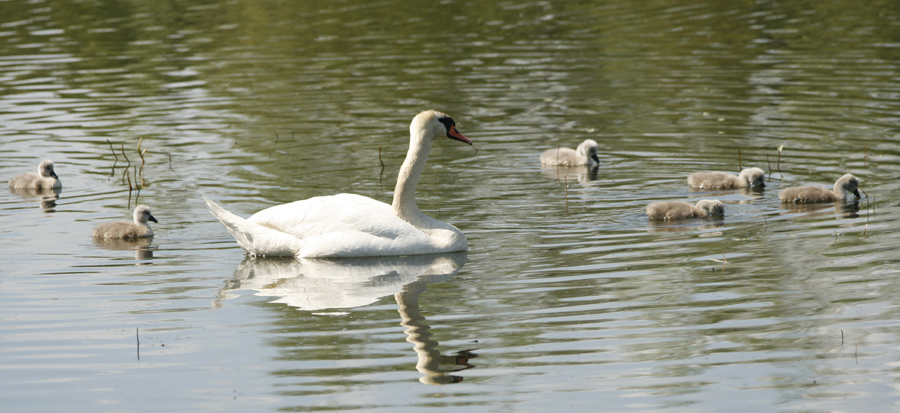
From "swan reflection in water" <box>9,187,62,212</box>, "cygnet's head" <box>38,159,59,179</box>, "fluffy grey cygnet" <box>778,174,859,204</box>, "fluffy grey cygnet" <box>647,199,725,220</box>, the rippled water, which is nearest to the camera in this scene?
the rippled water

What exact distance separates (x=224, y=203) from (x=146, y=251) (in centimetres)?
205

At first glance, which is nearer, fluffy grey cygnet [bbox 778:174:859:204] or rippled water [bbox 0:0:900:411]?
rippled water [bbox 0:0:900:411]

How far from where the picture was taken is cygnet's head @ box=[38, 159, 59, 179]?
1456cm

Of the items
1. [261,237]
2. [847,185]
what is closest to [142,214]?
[261,237]

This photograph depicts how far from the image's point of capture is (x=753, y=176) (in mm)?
13867

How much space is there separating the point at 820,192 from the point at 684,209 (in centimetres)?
168

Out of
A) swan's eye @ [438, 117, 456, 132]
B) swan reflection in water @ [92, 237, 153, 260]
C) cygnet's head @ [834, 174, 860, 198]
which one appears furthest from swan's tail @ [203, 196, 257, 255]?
cygnet's head @ [834, 174, 860, 198]

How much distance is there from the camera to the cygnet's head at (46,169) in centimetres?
1456

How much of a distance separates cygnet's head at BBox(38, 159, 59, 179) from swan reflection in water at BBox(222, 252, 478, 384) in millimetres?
4294

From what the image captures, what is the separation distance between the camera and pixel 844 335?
840cm

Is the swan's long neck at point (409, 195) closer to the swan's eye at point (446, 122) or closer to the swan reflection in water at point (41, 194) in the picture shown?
the swan's eye at point (446, 122)

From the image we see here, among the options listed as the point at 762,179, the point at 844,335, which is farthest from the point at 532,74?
the point at 844,335

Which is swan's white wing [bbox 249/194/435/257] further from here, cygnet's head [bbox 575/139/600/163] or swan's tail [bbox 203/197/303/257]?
cygnet's head [bbox 575/139/600/163]

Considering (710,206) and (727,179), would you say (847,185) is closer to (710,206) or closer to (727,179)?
(727,179)
